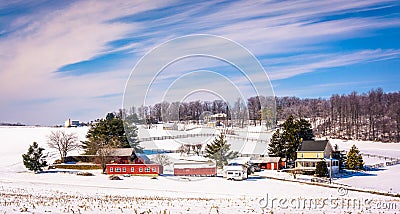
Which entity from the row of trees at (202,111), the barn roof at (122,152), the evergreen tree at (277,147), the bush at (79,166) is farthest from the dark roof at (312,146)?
the bush at (79,166)

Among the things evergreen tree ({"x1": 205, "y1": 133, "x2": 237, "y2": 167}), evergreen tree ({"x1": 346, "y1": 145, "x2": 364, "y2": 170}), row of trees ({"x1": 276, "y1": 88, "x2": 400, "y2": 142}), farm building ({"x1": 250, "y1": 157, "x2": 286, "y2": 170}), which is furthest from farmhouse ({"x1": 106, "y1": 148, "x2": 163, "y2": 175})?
row of trees ({"x1": 276, "y1": 88, "x2": 400, "y2": 142})

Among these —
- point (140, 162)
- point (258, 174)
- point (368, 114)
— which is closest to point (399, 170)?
point (258, 174)

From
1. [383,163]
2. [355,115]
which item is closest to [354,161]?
[383,163]

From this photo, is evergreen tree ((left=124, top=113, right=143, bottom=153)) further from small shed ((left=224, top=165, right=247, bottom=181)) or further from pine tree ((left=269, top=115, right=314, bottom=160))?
pine tree ((left=269, top=115, right=314, bottom=160))

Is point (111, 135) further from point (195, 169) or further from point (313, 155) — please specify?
point (313, 155)

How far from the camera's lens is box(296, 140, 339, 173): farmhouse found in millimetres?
44344

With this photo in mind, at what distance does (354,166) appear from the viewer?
154ft

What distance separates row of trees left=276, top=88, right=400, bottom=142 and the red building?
54.0 metres

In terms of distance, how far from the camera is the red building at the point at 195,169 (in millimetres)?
40969

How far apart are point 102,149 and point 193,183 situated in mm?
12699

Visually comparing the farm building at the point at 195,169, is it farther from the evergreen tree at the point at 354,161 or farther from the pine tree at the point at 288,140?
the evergreen tree at the point at 354,161

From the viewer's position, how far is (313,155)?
45.0 m

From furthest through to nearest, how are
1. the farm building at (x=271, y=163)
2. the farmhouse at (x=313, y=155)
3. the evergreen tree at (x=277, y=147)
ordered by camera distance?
1. the evergreen tree at (x=277, y=147)
2. the farm building at (x=271, y=163)
3. the farmhouse at (x=313, y=155)

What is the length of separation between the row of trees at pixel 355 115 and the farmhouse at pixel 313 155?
44569mm
